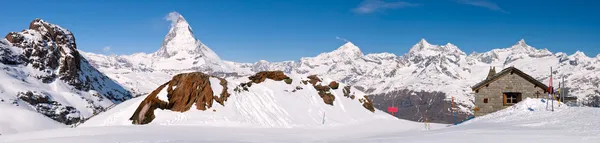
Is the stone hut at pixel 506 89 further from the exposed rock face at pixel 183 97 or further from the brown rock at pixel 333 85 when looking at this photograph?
the exposed rock face at pixel 183 97

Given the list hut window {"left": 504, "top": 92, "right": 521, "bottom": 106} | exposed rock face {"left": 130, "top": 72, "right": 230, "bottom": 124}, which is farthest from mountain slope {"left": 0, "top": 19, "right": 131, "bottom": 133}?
hut window {"left": 504, "top": 92, "right": 521, "bottom": 106}

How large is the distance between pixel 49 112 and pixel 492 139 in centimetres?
14339

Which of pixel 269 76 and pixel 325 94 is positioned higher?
pixel 269 76

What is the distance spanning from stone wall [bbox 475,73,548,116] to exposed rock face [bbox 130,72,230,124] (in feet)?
77.6

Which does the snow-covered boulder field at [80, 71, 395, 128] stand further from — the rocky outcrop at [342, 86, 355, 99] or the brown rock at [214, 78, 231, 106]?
the rocky outcrop at [342, 86, 355, 99]

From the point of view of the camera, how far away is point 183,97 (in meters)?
33.9

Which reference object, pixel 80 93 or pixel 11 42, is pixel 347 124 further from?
pixel 11 42

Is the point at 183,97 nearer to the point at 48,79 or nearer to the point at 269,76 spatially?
the point at 269,76

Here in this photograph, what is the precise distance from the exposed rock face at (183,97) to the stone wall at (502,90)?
23665 millimetres

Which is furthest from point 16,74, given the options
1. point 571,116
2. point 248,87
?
point 571,116

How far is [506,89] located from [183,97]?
28696 mm

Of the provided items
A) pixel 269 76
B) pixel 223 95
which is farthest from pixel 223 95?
pixel 269 76

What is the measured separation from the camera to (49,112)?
133 meters

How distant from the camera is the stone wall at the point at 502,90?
4031cm
